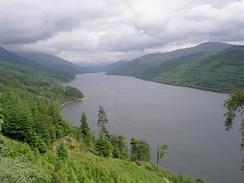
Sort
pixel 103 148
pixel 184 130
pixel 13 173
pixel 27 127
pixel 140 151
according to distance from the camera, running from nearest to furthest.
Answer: pixel 13 173
pixel 27 127
pixel 103 148
pixel 140 151
pixel 184 130

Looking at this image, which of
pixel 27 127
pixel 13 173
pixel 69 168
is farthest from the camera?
pixel 27 127

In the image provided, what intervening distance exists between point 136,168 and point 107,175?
18.4 meters

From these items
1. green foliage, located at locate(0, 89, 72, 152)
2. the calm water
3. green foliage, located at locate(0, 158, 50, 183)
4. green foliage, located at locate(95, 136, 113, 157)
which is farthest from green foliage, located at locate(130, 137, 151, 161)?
green foliage, located at locate(0, 158, 50, 183)

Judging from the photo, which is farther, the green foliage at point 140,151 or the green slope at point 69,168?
the green foliage at point 140,151

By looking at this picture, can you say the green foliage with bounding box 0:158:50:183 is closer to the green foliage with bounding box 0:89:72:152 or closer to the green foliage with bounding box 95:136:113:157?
the green foliage with bounding box 0:89:72:152

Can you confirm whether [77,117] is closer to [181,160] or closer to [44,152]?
[181,160]

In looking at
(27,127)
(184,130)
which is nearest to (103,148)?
(27,127)

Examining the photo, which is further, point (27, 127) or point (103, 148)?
point (103, 148)

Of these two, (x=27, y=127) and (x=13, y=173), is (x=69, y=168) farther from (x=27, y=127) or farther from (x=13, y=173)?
(x=13, y=173)

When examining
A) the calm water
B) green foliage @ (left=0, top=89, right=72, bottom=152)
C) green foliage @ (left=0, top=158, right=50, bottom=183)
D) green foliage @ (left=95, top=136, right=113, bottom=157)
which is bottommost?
the calm water

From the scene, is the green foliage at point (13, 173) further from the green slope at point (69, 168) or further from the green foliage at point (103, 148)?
the green foliage at point (103, 148)

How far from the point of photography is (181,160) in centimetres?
8494

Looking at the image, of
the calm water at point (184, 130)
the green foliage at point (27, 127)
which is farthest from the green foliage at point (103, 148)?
the calm water at point (184, 130)

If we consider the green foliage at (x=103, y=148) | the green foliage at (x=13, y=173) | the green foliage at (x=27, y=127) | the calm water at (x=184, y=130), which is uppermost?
the green foliage at (x=13, y=173)
